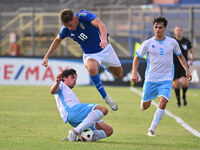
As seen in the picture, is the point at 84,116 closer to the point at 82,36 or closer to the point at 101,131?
the point at 101,131

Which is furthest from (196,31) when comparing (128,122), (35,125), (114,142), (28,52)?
(114,142)

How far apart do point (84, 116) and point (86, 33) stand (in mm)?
1791

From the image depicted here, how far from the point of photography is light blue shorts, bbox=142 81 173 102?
8974mm

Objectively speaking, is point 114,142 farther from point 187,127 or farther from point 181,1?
point 181,1

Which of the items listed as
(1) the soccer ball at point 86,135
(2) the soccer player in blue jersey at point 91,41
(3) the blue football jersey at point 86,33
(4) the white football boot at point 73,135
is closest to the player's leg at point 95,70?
(2) the soccer player in blue jersey at point 91,41

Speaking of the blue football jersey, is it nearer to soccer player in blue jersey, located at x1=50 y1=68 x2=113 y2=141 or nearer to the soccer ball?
soccer player in blue jersey, located at x1=50 y1=68 x2=113 y2=141

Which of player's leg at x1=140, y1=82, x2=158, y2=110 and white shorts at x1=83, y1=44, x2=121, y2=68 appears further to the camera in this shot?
player's leg at x1=140, y1=82, x2=158, y2=110

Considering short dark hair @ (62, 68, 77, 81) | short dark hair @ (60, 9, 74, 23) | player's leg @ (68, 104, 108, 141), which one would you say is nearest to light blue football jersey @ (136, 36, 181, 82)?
short dark hair @ (60, 9, 74, 23)

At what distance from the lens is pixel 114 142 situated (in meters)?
7.65

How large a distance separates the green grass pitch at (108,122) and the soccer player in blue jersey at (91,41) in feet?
3.30

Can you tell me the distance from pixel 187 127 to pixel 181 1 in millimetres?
22979

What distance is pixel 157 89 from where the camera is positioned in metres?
9.22

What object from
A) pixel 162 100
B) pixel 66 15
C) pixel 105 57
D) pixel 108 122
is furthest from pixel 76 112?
pixel 108 122

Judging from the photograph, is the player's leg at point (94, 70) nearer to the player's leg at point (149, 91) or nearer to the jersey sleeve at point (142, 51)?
the jersey sleeve at point (142, 51)
